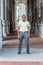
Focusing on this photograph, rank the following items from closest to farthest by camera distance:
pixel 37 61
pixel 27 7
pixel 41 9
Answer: pixel 37 61, pixel 41 9, pixel 27 7

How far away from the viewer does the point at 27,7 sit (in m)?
33.2

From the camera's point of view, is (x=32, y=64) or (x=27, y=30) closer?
(x=32, y=64)

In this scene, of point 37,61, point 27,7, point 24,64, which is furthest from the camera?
point 27,7

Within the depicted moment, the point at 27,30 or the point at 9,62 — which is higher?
the point at 27,30

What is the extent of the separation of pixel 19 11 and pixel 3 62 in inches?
1123

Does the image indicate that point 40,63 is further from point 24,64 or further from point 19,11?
point 19,11

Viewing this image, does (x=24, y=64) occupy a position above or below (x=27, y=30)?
below

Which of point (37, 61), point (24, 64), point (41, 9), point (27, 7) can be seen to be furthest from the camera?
point (27, 7)

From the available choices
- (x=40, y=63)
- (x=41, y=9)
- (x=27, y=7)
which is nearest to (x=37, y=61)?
(x=40, y=63)

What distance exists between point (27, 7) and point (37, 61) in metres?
26.5

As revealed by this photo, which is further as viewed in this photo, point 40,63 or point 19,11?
point 19,11

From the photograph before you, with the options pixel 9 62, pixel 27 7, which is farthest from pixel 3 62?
pixel 27 7

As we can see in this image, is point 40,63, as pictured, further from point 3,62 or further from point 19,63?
point 3,62

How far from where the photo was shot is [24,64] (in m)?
6.58
